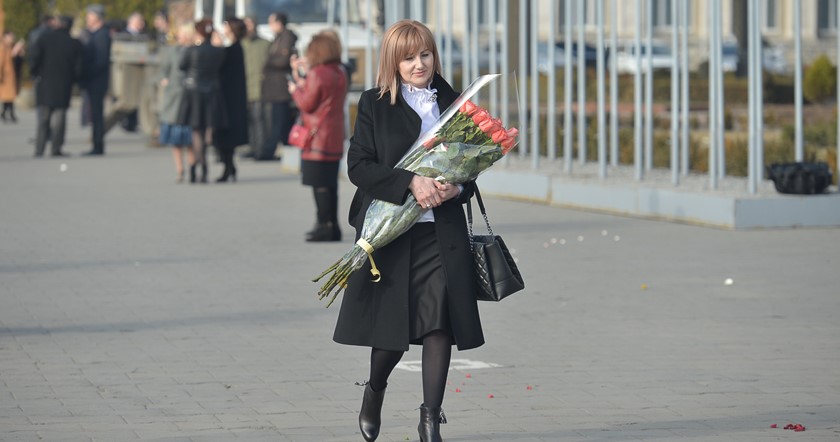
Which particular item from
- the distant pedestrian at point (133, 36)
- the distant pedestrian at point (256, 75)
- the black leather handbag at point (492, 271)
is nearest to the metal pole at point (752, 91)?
the black leather handbag at point (492, 271)

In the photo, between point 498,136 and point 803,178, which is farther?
point 803,178

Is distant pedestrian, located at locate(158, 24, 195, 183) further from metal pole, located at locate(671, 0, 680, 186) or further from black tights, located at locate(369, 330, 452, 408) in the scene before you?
black tights, located at locate(369, 330, 452, 408)

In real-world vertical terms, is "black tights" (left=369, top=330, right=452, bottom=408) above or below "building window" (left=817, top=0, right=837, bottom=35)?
below

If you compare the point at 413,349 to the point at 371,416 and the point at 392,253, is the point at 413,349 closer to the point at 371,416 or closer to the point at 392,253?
the point at 371,416

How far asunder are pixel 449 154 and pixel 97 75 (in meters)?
18.6

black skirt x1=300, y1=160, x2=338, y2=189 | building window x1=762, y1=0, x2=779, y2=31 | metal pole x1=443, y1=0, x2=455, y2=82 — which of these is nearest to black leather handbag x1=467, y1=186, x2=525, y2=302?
black skirt x1=300, y1=160, x2=338, y2=189

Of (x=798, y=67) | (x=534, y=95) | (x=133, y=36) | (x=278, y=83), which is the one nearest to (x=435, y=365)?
(x=798, y=67)

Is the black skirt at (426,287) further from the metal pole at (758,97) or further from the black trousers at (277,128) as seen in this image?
the black trousers at (277,128)

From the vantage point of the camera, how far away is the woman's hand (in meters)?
5.77

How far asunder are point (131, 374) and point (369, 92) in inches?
90.9

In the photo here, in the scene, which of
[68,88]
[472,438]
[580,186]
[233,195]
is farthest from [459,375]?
[68,88]

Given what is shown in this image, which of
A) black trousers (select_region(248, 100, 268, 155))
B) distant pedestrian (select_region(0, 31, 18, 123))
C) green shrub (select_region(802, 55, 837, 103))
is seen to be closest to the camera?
black trousers (select_region(248, 100, 268, 155))

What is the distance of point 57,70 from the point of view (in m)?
22.2

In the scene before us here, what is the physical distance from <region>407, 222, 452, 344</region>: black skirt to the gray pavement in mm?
638
